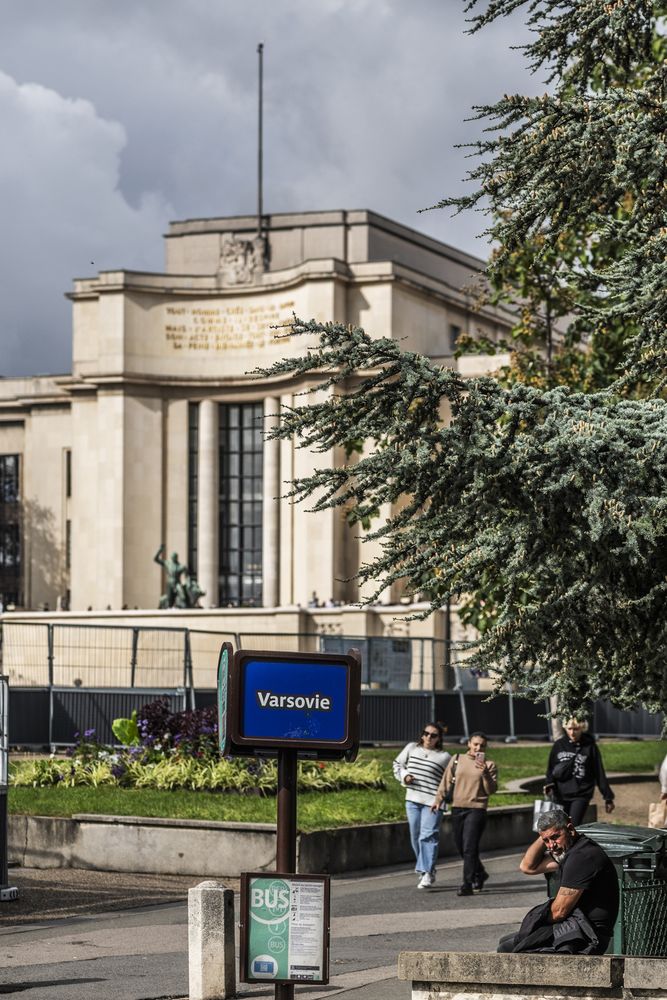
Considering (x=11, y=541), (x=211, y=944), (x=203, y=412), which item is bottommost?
(x=211, y=944)

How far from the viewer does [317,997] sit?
1147cm

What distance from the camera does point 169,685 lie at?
1256 inches

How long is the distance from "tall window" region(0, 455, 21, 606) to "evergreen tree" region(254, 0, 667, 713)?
7040 cm

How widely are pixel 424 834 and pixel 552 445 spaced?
27.5ft

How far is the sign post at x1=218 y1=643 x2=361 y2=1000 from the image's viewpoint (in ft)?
27.3

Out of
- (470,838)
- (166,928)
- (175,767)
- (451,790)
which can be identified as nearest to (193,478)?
(175,767)

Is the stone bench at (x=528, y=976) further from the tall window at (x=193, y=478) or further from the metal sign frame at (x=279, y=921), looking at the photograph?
the tall window at (x=193, y=478)

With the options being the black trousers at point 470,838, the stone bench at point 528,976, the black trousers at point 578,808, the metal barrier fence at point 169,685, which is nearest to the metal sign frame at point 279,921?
the stone bench at point 528,976

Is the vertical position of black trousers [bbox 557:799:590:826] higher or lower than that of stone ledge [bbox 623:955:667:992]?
lower

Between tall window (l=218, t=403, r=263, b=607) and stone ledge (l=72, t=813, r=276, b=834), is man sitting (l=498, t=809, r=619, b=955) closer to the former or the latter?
stone ledge (l=72, t=813, r=276, b=834)

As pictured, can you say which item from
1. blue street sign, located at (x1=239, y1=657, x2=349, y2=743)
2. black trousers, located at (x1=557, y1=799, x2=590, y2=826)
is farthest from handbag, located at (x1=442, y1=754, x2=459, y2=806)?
blue street sign, located at (x1=239, y1=657, x2=349, y2=743)

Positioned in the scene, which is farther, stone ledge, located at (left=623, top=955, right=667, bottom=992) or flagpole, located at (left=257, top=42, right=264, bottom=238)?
flagpole, located at (left=257, top=42, right=264, bottom=238)

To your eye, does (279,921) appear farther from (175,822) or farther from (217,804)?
(217,804)

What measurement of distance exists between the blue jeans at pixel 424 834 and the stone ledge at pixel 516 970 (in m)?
8.54
